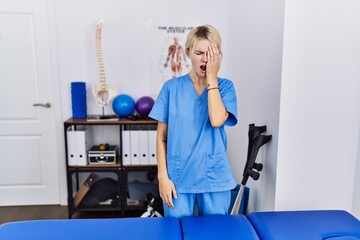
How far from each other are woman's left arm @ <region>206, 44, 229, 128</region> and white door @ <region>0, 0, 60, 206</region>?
1.97 m

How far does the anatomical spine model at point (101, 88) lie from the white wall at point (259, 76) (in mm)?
1082

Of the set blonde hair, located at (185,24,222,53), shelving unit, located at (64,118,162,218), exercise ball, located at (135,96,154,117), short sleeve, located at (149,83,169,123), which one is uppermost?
blonde hair, located at (185,24,222,53)

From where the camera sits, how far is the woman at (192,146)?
128 centimetres

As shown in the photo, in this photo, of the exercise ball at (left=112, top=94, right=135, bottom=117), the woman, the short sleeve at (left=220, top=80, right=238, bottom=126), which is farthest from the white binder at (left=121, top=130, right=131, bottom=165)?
the short sleeve at (left=220, top=80, right=238, bottom=126)

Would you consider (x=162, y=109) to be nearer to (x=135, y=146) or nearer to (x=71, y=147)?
(x=135, y=146)

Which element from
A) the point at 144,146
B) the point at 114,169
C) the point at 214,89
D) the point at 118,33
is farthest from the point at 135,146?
the point at 214,89

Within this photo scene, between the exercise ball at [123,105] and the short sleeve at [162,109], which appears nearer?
the short sleeve at [162,109]

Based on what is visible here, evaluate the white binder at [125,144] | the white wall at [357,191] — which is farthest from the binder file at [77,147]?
the white wall at [357,191]

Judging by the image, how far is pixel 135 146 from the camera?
250 cm

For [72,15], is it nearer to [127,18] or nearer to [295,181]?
[127,18]

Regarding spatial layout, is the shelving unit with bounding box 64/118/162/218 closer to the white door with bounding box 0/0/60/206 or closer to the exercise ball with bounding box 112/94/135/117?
the exercise ball with bounding box 112/94/135/117

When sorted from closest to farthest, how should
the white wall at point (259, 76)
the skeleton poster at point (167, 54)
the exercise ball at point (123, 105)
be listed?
the white wall at point (259, 76) → the exercise ball at point (123, 105) → the skeleton poster at point (167, 54)

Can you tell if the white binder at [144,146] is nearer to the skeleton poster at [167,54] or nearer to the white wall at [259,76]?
the skeleton poster at [167,54]

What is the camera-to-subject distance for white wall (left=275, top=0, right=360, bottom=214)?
5.10ft
